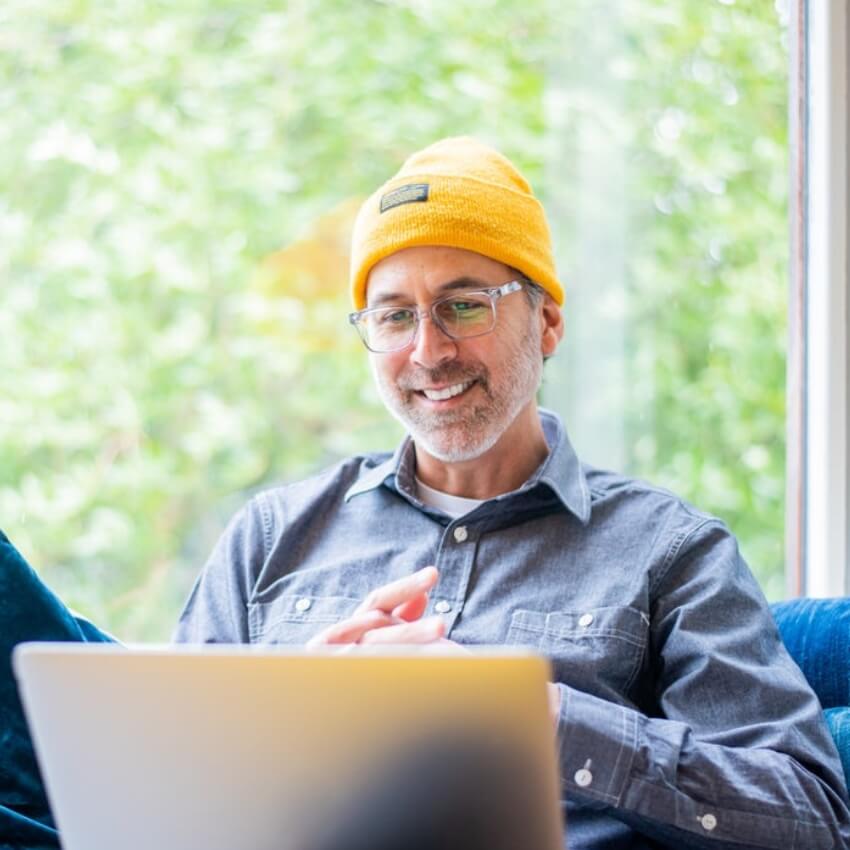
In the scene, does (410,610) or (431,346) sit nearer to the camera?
(410,610)

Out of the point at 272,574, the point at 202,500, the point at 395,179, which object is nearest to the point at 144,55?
the point at 202,500

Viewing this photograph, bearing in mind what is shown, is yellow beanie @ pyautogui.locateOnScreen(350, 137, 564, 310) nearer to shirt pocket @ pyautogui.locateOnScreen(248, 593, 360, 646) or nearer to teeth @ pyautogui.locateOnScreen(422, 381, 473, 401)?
teeth @ pyautogui.locateOnScreen(422, 381, 473, 401)

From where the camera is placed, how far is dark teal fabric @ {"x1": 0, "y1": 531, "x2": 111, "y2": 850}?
4.58 ft

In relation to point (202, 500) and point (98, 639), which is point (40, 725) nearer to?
point (98, 639)

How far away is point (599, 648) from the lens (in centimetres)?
153

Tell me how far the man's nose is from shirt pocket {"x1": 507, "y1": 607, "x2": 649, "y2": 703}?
0.41 meters

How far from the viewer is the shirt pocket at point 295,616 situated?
1.67 m

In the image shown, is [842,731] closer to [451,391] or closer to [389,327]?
[451,391]

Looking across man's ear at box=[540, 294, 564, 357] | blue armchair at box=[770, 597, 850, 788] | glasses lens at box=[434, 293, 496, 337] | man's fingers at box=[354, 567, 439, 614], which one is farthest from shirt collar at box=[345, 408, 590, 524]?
man's fingers at box=[354, 567, 439, 614]

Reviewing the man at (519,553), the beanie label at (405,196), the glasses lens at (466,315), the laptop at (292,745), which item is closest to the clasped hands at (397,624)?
the man at (519,553)

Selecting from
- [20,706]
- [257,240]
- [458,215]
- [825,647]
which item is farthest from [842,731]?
[257,240]

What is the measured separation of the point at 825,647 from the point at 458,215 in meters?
0.78

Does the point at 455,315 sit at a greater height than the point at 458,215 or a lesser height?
lesser

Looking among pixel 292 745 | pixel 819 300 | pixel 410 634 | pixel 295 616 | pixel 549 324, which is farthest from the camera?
pixel 819 300
